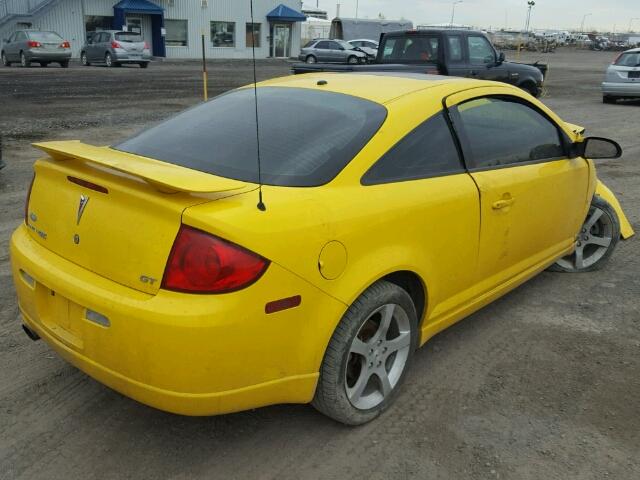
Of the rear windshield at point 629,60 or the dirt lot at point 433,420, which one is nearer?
the dirt lot at point 433,420

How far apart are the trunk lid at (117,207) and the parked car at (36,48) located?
88.9ft

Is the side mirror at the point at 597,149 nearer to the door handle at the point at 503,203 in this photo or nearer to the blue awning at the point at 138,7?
the door handle at the point at 503,203

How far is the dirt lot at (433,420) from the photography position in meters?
2.63

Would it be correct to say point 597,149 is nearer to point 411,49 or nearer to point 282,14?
point 411,49

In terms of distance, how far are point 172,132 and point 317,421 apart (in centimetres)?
166

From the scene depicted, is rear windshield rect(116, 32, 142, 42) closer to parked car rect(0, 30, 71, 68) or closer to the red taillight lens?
parked car rect(0, 30, 71, 68)

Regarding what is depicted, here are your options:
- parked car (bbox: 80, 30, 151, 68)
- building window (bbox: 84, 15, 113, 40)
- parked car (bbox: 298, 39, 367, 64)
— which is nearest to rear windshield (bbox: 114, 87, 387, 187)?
parked car (bbox: 80, 30, 151, 68)

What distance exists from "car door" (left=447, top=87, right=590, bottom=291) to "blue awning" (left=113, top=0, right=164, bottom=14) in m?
36.2

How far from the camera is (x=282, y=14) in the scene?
137ft

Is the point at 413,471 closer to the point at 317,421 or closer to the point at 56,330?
the point at 317,421

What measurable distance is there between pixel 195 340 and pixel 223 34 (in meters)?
42.4

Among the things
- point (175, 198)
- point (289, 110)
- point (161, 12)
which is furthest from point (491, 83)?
point (161, 12)

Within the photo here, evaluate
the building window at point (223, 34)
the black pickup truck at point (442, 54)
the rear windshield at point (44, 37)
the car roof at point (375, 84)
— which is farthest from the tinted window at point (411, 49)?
the building window at point (223, 34)

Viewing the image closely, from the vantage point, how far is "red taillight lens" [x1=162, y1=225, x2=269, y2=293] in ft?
7.46
